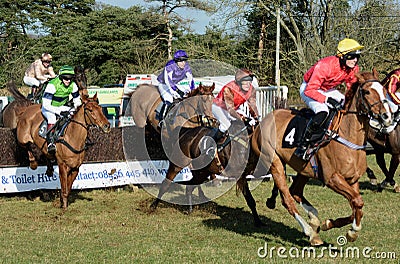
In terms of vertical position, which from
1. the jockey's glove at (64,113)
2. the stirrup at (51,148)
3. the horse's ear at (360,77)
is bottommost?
the stirrup at (51,148)

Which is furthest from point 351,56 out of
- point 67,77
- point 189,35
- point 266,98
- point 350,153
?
point 189,35

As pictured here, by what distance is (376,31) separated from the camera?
2642cm

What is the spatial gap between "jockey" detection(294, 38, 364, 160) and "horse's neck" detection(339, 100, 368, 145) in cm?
20

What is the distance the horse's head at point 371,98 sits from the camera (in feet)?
20.4

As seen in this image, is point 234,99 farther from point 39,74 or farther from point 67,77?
point 39,74

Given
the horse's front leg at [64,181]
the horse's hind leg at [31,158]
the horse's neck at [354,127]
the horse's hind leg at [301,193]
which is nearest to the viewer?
the horse's neck at [354,127]

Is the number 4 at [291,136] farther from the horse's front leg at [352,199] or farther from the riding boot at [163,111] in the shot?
the riding boot at [163,111]

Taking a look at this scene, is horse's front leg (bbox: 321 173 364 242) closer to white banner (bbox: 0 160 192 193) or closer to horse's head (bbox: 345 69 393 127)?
horse's head (bbox: 345 69 393 127)

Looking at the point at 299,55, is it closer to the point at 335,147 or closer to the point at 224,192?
the point at 224,192

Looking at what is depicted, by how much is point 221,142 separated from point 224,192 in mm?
2876

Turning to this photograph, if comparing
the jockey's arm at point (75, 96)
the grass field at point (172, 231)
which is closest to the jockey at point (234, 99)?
the grass field at point (172, 231)

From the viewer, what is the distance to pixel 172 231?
838 cm

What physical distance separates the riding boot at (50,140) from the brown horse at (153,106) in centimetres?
232

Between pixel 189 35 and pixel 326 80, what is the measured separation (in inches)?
1066
